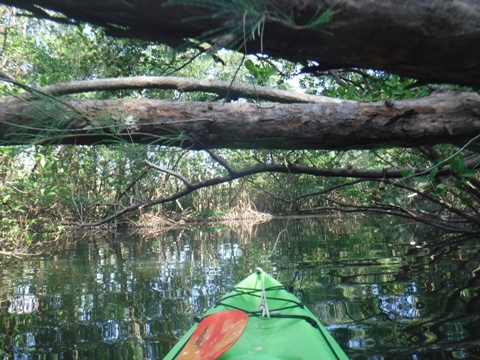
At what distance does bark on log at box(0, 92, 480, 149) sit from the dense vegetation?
0.13 metres

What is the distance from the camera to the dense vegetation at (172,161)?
2322 millimetres

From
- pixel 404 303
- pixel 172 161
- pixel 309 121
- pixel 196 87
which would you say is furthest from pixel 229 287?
pixel 309 121

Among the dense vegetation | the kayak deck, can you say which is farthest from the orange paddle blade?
the dense vegetation

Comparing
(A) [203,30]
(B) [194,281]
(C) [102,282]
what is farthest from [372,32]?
(C) [102,282]

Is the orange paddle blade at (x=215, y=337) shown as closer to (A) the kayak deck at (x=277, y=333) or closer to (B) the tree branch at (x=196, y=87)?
(A) the kayak deck at (x=277, y=333)

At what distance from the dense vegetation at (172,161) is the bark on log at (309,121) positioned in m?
0.13

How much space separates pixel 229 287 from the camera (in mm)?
4473

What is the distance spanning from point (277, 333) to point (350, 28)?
1580mm

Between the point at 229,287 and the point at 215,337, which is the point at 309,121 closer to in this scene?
the point at 215,337

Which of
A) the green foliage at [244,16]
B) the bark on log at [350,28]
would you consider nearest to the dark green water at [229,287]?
the bark on log at [350,28]

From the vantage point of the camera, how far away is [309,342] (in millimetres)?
2094

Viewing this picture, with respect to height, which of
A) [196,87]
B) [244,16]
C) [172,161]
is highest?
[196,87]

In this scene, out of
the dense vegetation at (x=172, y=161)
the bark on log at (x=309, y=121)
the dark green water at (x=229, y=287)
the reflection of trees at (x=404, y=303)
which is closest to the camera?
the bark on log at (x=309, y=121)

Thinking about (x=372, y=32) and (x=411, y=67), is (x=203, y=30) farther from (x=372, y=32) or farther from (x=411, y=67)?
(x=411, y=67)
